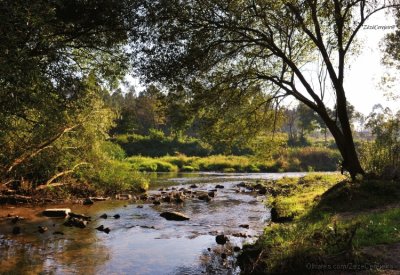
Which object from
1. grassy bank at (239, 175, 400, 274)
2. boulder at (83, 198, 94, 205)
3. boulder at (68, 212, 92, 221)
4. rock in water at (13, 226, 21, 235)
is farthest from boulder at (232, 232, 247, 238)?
boulder at (83, 198, 94, 205)

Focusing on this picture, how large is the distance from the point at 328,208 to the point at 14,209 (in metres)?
15.1

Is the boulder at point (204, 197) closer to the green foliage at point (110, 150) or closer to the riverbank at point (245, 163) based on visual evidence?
the green foliage at point (110, 150)

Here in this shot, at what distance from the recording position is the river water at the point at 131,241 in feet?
36.0

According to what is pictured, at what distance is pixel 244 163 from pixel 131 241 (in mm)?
45067

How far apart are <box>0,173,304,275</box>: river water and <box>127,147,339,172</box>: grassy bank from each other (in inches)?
1286

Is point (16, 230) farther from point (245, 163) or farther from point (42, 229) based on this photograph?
point (245, 163)

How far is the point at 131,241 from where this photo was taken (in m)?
14.2

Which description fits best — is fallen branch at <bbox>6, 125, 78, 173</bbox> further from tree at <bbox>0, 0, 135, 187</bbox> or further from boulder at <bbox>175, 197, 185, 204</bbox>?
boulder at <bbox>175, 197, 185, 204</bbox>

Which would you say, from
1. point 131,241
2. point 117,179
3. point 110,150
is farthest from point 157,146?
point 131,241

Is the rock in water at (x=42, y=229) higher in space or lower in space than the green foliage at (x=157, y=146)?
lower

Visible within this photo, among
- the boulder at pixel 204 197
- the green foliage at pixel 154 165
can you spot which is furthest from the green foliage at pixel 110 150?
the green foliage at pixel 154 165

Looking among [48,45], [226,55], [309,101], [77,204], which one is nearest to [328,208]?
[309,101]

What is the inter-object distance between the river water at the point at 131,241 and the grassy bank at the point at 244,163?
32660mm

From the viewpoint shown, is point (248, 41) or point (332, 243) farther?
point (248, 41)
